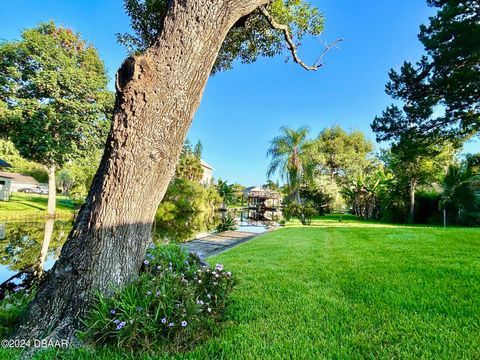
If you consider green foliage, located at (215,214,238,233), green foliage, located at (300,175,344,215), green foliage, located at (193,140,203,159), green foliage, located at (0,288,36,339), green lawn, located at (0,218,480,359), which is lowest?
green foliage, located at (215,214,238,233)

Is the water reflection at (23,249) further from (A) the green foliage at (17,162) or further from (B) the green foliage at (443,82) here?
(A) the green foliage at (17,162)

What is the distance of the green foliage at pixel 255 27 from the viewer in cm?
515

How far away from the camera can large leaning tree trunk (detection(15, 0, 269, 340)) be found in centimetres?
194

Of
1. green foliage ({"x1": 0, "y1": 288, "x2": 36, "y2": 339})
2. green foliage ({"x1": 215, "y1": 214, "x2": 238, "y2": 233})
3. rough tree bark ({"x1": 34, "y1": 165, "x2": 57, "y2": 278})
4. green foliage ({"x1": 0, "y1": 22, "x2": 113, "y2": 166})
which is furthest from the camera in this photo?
green foliage ({"x1": 0, "y1": 22, "x2": 113, "y2": 166})

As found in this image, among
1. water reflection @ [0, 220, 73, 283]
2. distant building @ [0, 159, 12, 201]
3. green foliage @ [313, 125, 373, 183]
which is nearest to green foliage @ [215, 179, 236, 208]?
green foliage @ [313, 125, 373, 183]

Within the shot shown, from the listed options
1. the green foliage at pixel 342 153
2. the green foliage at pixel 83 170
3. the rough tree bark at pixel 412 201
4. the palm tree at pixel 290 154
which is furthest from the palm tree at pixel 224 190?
the rough tree bark at pixel 412 201

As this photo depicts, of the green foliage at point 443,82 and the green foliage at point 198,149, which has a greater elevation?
the green foliage at point 198,149

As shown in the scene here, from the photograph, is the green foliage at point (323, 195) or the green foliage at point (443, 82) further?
the green foliage at point (323, 195)

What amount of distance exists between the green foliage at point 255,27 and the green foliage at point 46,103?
1373 centimetres

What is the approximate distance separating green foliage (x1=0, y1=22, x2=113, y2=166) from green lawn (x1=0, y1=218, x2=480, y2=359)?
16.7 meters

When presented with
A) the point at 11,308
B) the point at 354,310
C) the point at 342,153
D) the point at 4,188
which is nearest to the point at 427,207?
the point at 342,153

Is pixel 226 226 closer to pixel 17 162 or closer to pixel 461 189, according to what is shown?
pixel 461 189

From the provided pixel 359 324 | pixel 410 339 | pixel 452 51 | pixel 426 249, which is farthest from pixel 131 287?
pixel 452 51

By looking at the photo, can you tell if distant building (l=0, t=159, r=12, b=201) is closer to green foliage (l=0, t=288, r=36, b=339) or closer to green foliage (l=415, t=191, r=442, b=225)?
green foliage (l=0, t=288, r=36, b=339)
